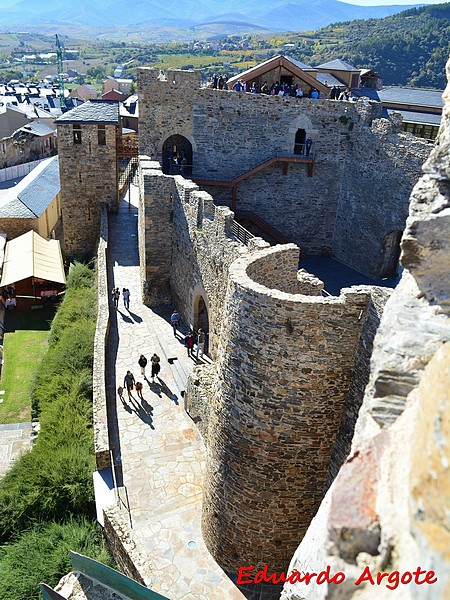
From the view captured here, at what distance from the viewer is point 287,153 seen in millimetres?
17938

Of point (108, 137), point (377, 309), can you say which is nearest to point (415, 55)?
point (108, 137)

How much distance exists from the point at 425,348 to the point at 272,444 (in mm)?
4727

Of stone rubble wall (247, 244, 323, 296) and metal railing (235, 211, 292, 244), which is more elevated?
stone rubble wall (247, 244, 323, 296)

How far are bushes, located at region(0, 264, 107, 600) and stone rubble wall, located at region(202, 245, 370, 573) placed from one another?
2.87 metres

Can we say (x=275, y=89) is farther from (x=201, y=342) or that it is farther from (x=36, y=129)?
(x=36, y=129)

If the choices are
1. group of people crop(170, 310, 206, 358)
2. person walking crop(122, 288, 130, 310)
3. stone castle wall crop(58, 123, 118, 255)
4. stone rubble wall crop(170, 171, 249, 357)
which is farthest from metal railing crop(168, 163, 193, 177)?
group of people crop(170, 310, 206, 358)

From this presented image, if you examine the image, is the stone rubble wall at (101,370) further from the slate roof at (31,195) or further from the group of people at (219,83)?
the slate roof at (31,195)

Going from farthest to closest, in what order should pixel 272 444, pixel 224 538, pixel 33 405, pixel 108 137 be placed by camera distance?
pixel 108 137 → pixel 33 405 → pixel 224 538 → pixel 272 444

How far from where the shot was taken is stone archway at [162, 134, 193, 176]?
17.9 m

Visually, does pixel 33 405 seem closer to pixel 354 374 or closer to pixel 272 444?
pixel 272 444

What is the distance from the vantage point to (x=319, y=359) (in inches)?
279

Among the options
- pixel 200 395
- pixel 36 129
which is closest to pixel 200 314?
pixel 200 395

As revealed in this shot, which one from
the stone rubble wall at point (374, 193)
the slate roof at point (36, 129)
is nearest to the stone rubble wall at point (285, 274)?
the stone rubble wall at point (374, 193)

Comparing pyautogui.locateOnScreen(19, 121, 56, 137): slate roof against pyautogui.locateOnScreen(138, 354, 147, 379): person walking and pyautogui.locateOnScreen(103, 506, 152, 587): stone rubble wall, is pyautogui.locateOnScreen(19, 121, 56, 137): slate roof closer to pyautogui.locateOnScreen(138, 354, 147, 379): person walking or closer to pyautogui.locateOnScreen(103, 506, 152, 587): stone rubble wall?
pyautogui.locateOnScreen(138, 354, 147, 379): person walking
